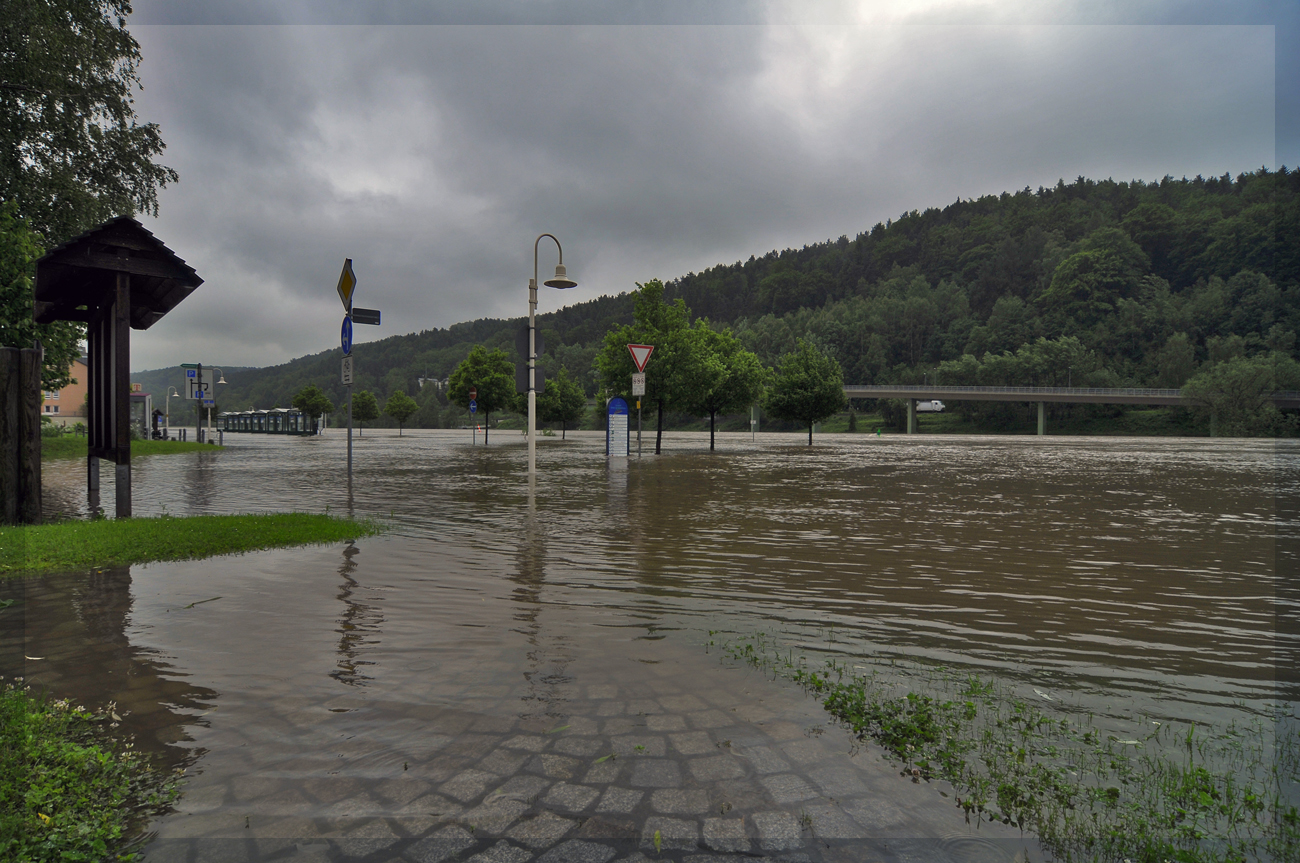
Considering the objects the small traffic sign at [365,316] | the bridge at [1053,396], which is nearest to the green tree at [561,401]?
the bridge at [1053,396]

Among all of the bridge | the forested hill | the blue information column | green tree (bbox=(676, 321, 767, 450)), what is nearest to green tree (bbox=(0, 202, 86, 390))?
the blue information column

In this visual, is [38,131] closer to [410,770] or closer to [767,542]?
[767,542]

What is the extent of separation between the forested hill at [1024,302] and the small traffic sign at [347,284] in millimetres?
104331

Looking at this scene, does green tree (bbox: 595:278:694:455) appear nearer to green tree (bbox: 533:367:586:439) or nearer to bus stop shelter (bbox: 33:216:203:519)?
bus stop shelter (bbox: 33:216:203:519)

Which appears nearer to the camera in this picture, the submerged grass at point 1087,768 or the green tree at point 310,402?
the submerged grass at point 1087,768

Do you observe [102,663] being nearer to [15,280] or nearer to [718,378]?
[15,280]

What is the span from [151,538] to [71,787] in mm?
6699

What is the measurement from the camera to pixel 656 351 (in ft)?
109

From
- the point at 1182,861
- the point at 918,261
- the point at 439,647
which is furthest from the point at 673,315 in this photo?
the point at 918,261

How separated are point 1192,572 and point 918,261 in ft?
626

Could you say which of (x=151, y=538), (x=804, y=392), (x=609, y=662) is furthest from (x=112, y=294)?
(x=804, y=392)

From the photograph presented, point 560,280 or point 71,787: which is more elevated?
point 560,280

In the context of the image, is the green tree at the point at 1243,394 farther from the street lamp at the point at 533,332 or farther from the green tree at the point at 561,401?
the street lamp at the point at 533,332

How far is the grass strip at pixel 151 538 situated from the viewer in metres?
7.54
